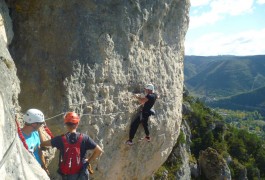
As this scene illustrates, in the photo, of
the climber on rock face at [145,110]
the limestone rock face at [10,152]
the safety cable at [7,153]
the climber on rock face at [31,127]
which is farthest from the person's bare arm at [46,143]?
the climber on rock face at [145,110]

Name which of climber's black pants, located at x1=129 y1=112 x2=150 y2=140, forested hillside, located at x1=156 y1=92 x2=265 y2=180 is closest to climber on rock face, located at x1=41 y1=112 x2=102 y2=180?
climber's black pants, located at x1=129 y1=112 x2=150 y2=140

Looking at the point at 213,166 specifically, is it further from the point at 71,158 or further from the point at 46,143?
the point at 46,143

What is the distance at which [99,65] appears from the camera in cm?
1257

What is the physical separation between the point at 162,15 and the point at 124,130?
488 centimetres

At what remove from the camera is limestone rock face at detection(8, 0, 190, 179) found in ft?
39.2

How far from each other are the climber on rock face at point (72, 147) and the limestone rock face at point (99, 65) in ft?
10.7

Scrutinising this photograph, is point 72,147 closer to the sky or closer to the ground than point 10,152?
closer to the ground

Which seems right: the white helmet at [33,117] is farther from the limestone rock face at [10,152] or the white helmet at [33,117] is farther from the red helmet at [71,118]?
the limestone rock face at [10,152]

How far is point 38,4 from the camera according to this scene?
12.1 metres

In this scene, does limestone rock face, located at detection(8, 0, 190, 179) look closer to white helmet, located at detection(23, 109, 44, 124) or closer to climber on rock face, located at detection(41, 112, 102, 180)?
climber on rock face, located at detection(41, 112, 102, 180)

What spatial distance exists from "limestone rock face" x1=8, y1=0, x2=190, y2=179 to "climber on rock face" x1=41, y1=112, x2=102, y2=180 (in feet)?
10.7

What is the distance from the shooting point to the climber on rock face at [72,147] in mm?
8461

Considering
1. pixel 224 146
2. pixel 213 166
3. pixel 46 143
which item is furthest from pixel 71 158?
pixel 224 146

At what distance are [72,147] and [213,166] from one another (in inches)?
1585
